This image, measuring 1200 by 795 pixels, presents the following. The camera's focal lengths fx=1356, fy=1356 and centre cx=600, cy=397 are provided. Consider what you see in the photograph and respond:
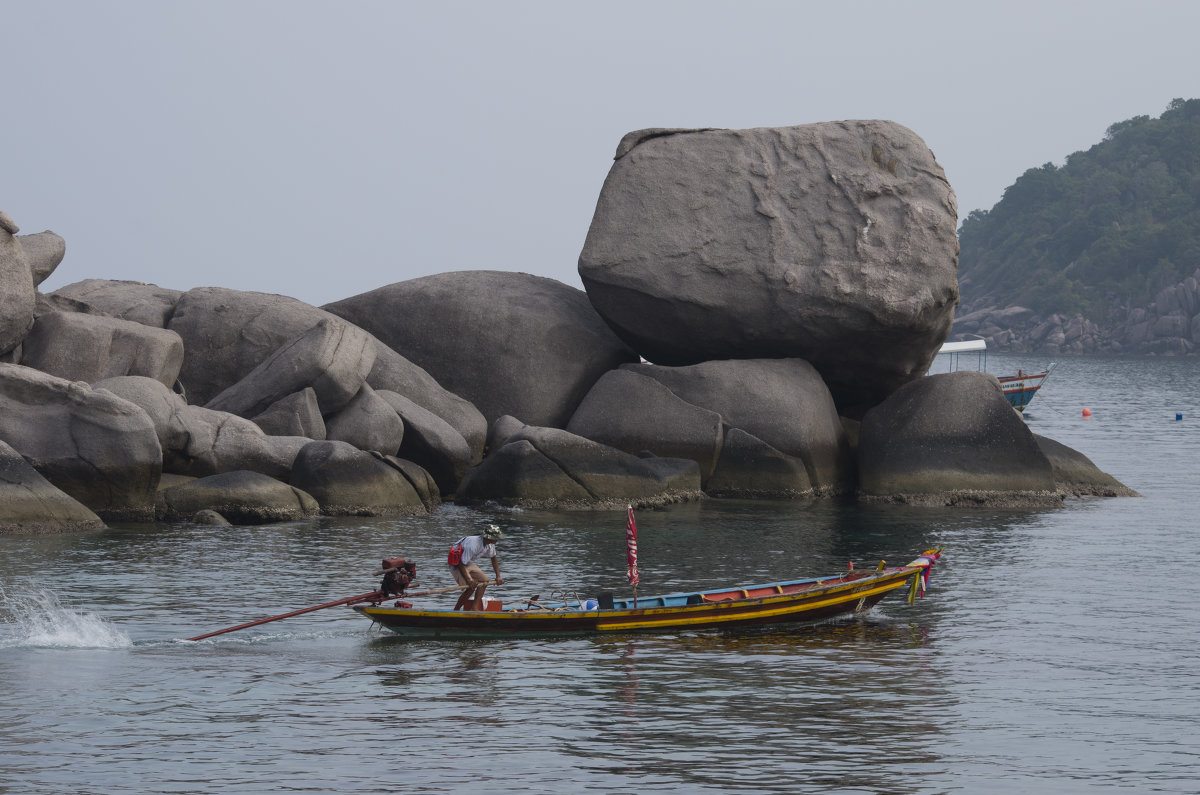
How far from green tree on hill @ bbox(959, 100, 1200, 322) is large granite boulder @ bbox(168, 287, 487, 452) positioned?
116562mm

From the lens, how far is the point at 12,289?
1120 inches

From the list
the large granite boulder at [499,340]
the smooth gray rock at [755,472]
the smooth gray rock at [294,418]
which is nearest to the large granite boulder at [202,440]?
the smooth gray rock at [294,418]

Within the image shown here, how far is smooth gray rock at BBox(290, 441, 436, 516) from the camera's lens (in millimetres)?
26859

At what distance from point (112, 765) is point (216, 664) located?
3.93 metres

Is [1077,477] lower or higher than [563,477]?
lower

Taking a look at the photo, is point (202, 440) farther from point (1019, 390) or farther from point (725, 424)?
point (1019, 390)

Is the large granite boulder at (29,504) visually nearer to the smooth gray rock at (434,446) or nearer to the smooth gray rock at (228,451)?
the smooth gray rock at (228,451)

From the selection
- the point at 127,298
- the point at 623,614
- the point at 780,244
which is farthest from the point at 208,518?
the point at 780,244

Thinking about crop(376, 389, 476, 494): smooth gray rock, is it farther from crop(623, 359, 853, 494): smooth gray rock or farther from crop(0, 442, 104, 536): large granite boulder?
crop(0, 442, 104, 536): large granite boulder

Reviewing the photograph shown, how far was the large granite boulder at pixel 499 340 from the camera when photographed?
34.1 m

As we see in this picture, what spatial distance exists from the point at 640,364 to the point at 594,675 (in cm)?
1836

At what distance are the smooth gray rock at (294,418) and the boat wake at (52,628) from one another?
428 inches

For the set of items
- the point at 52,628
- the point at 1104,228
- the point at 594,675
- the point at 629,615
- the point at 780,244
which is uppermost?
the point at 1104,228

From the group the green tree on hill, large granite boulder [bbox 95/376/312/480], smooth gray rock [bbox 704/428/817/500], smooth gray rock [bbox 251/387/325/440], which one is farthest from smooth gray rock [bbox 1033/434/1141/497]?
the green tree on hill
